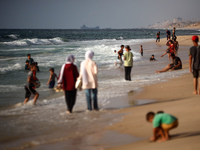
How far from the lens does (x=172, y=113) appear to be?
6.64m

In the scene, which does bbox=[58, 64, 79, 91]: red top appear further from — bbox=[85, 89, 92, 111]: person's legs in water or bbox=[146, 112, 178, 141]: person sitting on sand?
bbox=[146, 112, 178, 141]: person sitting on sand

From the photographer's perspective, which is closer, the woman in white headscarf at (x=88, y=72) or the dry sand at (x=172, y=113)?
the dry sand at (x=172, y=113)

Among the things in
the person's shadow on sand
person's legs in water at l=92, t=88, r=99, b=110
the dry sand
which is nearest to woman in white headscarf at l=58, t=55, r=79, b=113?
person's legs in water at l=92, t=88, r=99, b=110

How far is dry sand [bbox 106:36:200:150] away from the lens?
480cm

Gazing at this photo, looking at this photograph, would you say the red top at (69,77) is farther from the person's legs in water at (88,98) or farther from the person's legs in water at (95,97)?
the person's legs in water at (95,97)

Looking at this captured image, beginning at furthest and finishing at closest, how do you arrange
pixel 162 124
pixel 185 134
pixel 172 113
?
pixel 172 113 < pixel 185 134 < pixel 162 124

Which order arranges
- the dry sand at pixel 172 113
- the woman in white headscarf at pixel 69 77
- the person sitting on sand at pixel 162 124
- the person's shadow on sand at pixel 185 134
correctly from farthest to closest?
1. the woman in white headscarf at pixel 69 77
2. the person's shadow on sand at pixel 185 134
3. the person sitting on sand at pixel 162 124
4. the dry sand at pixel 172 113

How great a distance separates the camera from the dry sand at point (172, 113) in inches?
189

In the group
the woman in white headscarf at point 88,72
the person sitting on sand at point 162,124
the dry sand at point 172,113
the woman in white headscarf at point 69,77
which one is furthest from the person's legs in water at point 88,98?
the person sitting on sand at point 162,124

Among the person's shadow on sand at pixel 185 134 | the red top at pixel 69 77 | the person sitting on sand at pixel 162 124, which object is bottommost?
the person's shadow on sand at pixel 185 134

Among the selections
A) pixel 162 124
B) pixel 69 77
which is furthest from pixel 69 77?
pixel 162 124

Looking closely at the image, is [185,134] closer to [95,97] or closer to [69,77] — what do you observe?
[95,97]

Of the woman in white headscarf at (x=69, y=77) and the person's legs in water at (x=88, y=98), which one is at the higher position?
the woman in white headscarf at (x=69, y=77)

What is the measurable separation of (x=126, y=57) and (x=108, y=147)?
7.59m
